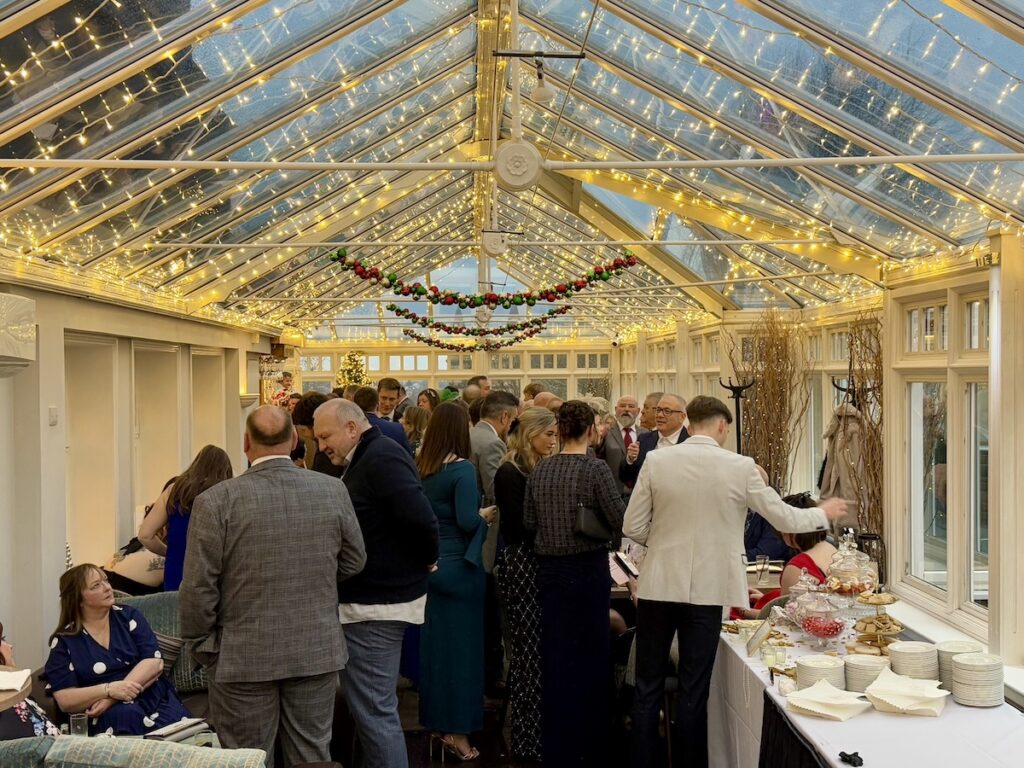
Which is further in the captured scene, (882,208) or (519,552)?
(882,208)

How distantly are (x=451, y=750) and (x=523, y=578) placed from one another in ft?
3.12

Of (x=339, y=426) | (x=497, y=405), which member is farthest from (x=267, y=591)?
(x=497, y=405)

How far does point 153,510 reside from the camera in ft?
19.6

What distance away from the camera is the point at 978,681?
11.3ft

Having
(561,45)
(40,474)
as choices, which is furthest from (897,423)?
(40,474)

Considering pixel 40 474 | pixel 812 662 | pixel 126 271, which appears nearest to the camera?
pixel 812 662

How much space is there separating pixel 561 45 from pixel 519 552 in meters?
4.33

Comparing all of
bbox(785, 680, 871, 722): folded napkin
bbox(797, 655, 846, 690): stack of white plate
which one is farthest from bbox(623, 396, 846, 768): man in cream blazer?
bbox(785, 680, 871, 722): folded napkin

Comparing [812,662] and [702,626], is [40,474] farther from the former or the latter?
[812,662]

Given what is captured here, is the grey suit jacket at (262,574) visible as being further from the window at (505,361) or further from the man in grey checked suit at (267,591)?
the window at (505,361)

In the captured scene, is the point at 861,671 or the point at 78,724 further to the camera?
the point at 861,671

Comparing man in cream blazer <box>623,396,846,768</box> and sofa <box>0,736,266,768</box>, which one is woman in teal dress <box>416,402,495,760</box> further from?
sofa <box>0,736,266,768</box>

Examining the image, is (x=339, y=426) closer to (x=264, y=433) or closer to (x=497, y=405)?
(x=264, y=433)

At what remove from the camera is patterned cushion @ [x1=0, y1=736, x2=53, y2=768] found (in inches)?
95.9
